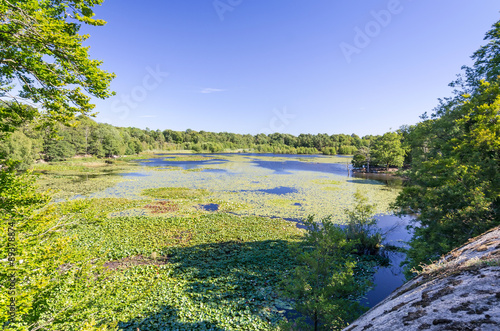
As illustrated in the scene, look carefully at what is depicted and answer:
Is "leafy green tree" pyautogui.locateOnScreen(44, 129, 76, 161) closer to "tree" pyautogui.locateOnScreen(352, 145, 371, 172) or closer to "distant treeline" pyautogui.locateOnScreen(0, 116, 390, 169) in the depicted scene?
"distant treeline" pyautogui.locateOnScreen(0, 116, 390, 169)

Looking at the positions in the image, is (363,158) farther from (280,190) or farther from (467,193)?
(467,193)

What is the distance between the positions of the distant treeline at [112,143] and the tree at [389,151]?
345cm

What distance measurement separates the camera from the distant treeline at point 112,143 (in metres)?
39.7

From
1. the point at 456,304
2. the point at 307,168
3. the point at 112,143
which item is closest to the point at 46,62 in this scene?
the point at 456,304

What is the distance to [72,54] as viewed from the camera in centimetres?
500

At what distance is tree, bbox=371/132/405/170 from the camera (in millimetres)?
52750

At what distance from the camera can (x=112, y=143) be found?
7556cm

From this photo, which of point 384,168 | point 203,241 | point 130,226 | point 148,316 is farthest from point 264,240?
point 384,168

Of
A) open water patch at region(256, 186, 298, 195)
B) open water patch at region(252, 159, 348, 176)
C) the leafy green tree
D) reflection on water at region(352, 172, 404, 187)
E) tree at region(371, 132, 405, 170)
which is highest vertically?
tree at region(371, 132, 405, 170)

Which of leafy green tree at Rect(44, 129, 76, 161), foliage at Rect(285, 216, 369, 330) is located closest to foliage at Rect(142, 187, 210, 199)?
foliage at Rect(285, 216, 369, 330)

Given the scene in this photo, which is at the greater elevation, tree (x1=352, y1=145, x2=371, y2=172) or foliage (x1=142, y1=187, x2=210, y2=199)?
tree (x1=352, y1=145, x2=371, y2=172)

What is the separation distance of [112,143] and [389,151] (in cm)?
9122

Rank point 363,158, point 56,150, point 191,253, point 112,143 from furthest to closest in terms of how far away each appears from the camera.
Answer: point 112,143, point 363,158, point 56,150, point 191,253

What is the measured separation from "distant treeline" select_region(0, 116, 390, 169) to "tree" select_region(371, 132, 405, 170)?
136 inches
